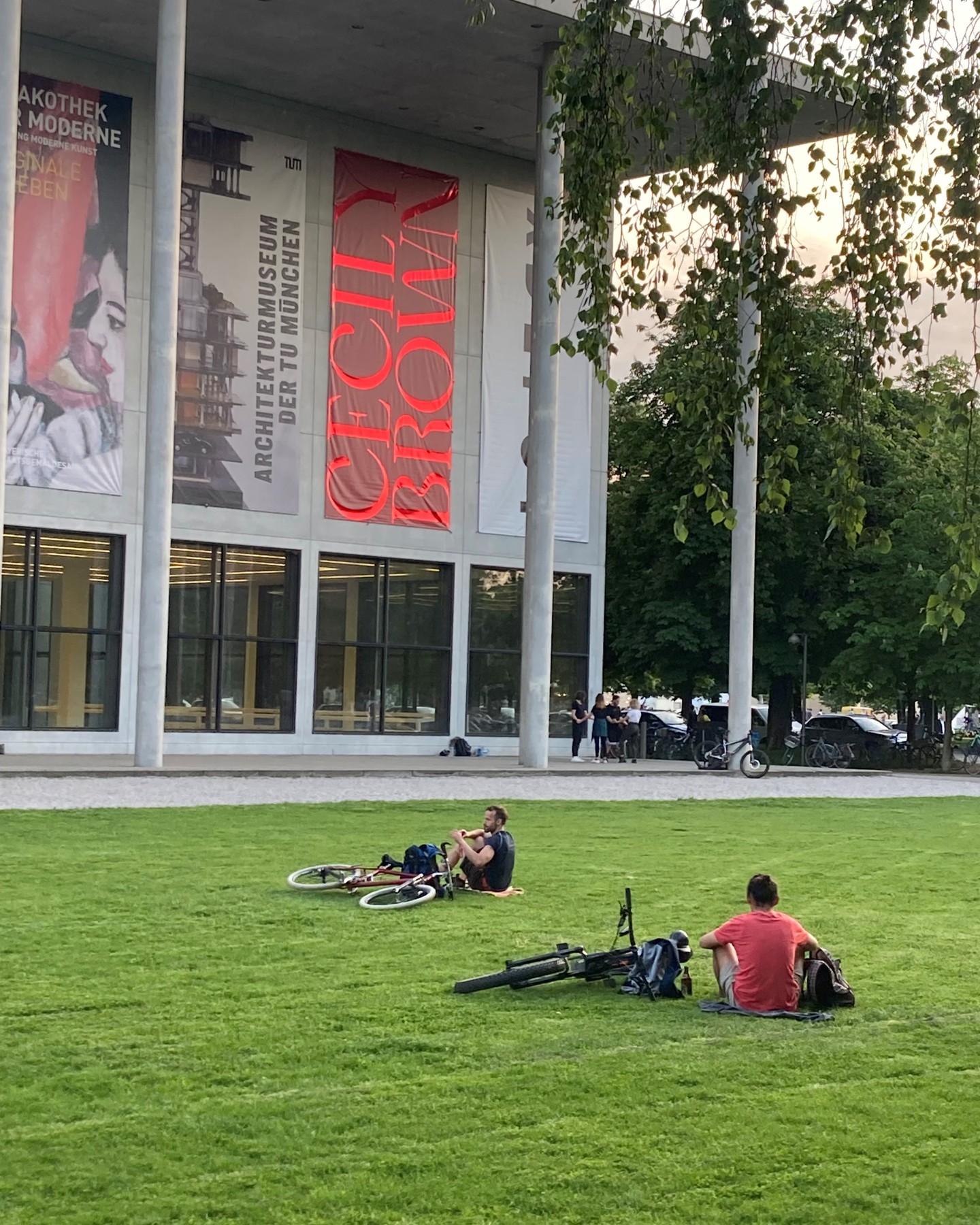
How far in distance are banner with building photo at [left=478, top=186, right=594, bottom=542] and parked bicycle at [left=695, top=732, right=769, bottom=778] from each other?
22.9 ft

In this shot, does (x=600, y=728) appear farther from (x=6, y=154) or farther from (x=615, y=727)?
(x=6, y=154)

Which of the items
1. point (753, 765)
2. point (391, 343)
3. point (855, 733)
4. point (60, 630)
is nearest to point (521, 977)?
point (60, 630)

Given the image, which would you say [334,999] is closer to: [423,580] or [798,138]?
[423,580]

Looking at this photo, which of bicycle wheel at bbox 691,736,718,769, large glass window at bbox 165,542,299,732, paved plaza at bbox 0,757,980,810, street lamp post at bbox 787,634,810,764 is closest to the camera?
paved plaza at bbox 0,757,980,810

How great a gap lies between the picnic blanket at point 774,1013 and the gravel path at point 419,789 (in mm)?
14229

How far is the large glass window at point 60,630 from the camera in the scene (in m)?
34.7

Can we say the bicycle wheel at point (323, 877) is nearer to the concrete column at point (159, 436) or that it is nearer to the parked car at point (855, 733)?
the concrete column at point (159, 436)

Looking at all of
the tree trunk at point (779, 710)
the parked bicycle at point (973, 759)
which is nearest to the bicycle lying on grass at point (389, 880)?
the parked bicycle at point (973, 759)

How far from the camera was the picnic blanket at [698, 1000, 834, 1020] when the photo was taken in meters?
9.97

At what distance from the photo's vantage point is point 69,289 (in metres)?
35.5

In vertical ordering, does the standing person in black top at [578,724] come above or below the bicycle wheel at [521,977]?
above

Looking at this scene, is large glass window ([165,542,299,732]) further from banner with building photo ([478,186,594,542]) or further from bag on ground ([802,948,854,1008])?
bag on ground ([802,948,854,1008])

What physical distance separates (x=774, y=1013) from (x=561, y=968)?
54.0 inches

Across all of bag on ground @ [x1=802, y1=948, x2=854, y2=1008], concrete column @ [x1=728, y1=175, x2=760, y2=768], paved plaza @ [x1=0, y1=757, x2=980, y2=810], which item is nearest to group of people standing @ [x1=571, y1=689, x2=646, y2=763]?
paved plaza @ [x1=0, y1=757, x2=980, y2=810]
